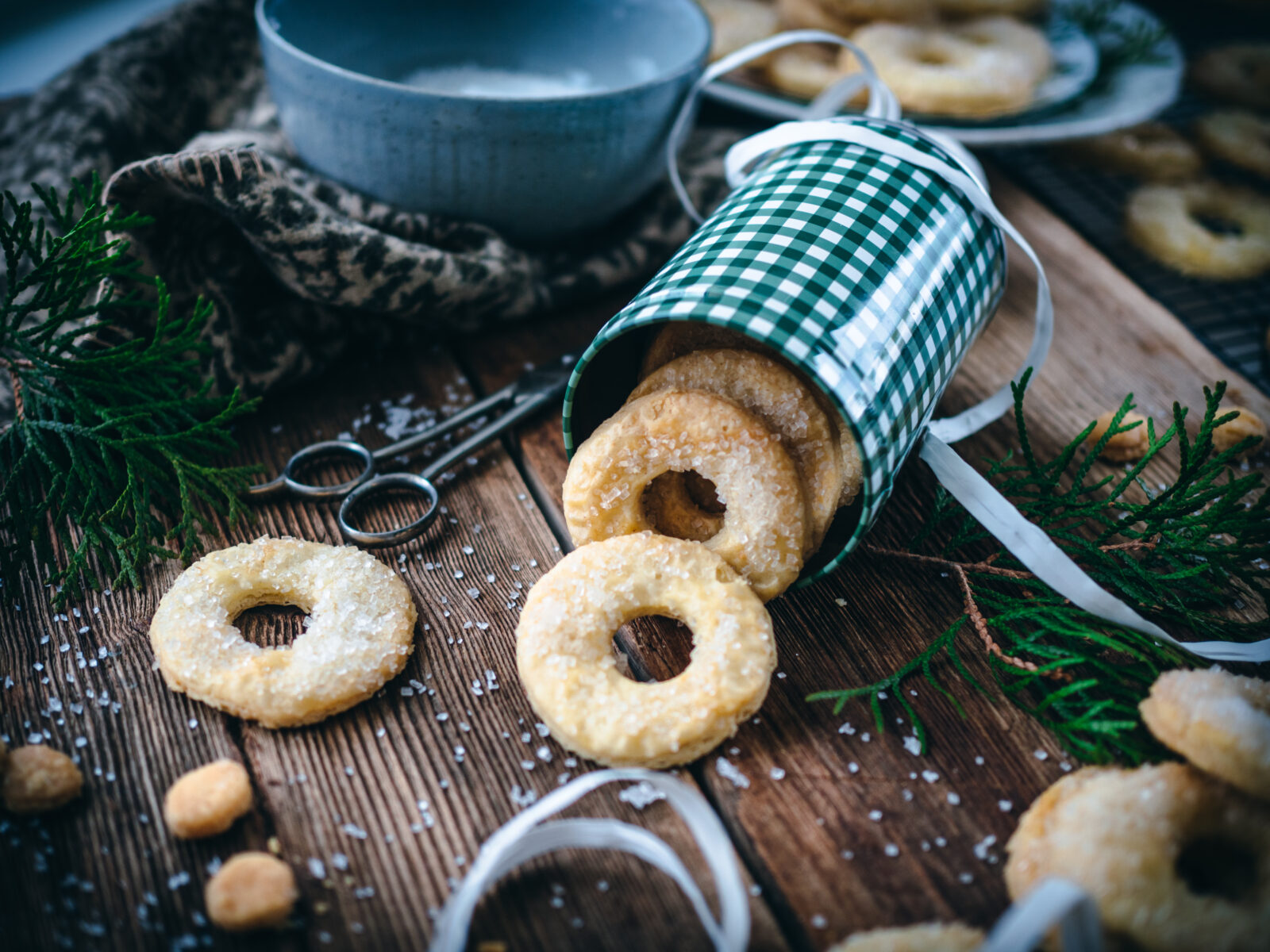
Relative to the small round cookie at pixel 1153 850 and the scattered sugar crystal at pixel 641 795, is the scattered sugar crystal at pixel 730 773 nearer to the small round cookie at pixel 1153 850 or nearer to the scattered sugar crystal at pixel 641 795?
the scattered sugar crystal at pixel 641 795

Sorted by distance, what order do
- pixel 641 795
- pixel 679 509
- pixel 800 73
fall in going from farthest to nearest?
pixel 800 73, pixel 679 509, pixel 641 795

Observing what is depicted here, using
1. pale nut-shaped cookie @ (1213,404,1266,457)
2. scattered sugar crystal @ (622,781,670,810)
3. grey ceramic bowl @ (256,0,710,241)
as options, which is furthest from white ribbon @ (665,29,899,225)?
scattered sugar crystal @ (622,781,670,810)

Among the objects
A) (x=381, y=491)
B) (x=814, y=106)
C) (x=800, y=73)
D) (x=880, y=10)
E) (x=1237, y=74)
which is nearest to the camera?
(x=381, y=491)

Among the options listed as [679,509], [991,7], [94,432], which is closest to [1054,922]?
[679,509]

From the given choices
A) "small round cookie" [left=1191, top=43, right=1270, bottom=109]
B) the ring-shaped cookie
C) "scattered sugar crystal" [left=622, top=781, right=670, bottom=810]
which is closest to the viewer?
the ring-shaped cookie

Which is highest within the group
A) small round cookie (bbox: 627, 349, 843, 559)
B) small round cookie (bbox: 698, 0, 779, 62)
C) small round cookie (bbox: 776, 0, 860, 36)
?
small round cookie (bbox: 776, 0, 860, 36)

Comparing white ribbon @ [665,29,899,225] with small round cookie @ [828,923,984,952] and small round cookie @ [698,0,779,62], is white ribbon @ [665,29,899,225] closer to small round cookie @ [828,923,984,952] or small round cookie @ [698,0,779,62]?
small round cookie @ [698,0,779,62]

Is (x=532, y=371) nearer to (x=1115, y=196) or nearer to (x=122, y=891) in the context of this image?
(x=122, y=891)

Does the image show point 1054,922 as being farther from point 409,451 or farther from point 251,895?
point 409,451
